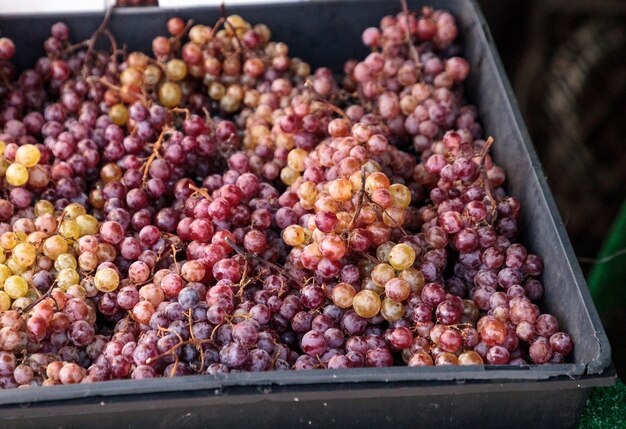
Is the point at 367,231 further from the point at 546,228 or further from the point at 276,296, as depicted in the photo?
the point at 546,228

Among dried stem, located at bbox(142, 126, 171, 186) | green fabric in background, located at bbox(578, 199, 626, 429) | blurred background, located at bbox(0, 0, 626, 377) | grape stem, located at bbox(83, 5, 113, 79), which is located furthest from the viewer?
blurred background, located at bbox(0, 0, 626, 377)

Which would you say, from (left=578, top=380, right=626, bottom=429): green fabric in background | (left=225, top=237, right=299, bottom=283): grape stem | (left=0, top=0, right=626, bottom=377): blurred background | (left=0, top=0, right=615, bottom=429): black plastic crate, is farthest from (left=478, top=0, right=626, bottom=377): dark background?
(left=225, top=237, right=299, bottom=283): grape stem

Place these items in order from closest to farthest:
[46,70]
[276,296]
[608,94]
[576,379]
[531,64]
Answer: [576,379]
[276,296]
[46,70]
[608,94]
[531,64]

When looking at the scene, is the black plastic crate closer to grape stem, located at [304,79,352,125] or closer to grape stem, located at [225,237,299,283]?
grape stem, located at [225,237,299,283]

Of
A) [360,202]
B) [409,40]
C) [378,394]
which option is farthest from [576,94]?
[378,394]

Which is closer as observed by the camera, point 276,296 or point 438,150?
point 276,296

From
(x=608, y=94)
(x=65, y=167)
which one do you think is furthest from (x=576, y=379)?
(x=608, y=94)

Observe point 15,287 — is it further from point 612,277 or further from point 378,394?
point 612,277
